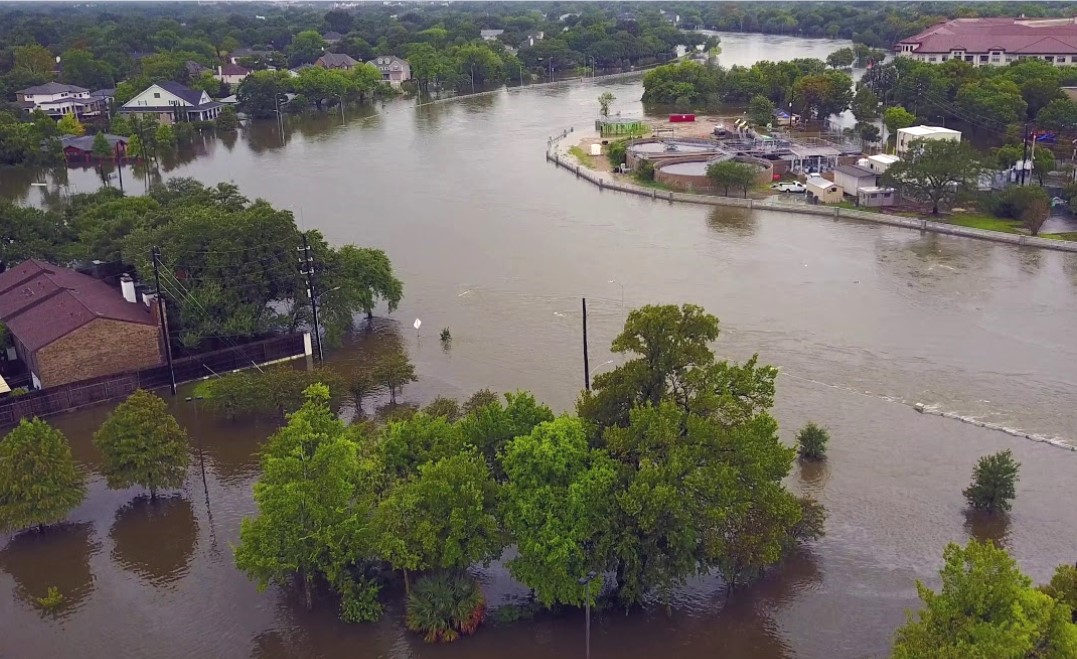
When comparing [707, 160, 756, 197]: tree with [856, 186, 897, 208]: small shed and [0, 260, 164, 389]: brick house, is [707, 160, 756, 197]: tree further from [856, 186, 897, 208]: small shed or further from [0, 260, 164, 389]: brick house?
[0, 260, 164, 389]: brick house

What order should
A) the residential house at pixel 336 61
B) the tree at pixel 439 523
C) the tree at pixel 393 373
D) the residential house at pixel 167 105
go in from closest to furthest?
the tree at pixel 439 523 < the tree at pixel 393 373 < the residential house at pixel 167 105 < the residential house at pixel 336 61

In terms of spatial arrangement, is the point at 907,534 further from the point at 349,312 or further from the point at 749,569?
the point at 349,312

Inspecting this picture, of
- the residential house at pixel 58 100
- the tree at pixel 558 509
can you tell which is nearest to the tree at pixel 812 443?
the tree at pixel 558 509

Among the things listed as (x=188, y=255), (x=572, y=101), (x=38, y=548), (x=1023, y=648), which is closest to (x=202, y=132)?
(x=572, y=101)

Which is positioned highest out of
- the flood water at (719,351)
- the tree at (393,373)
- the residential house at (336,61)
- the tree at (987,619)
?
the residential house at (336,61)

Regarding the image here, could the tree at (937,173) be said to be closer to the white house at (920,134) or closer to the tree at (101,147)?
the white house at (920,134)

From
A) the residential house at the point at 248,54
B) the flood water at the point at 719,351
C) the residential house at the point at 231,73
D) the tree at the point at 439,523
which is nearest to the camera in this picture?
the tree at the point at 439,523
